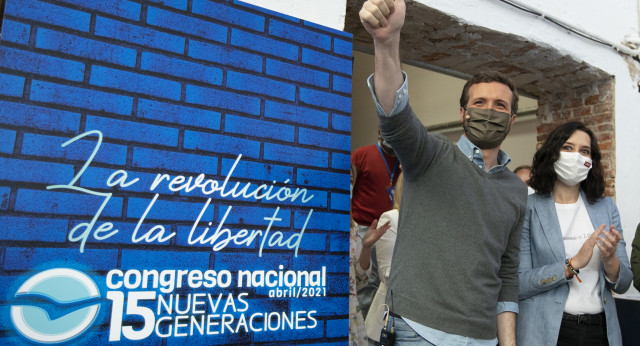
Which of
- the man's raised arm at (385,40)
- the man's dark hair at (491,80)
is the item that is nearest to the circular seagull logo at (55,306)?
the man's raised arm at (385,40)

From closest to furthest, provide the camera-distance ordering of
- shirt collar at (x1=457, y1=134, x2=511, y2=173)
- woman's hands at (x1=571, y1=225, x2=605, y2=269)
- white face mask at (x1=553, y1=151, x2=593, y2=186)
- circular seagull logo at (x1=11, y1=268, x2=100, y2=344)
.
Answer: circular seagull logo at (x1=11, y1=268, x2=100, y2=344)
shirt collar at (x1=457, y1=134, x2=511, y2=173)
woman's hands at (x1=571, y1=225, x2=605, y2=269)
white face mask at (x1=553, y1=151, x2=593, y2=186)

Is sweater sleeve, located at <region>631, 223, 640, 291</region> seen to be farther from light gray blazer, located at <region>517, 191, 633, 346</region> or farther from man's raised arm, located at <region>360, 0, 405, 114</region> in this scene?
man's raised arm, located at <region>360, 0, 405, 114</region>

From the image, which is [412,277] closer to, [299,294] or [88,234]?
[299,294]

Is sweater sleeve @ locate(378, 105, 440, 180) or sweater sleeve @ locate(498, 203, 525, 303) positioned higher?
sweater sleeve @ locate(378, 105, 440, 180)

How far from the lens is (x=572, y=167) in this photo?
2355mm

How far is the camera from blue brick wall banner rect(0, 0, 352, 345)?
151 centimetres

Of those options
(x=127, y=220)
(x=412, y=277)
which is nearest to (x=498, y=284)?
(x=412, y=277)

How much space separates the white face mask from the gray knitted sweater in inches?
36.0

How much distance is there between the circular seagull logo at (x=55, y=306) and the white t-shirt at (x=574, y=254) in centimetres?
199

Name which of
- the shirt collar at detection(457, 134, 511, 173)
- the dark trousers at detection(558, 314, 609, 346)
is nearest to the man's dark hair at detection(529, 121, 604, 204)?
the dark trousers at detection(558, 314, 609, 346)

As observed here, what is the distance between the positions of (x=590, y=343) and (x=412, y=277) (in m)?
1.15

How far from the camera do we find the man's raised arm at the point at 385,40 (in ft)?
4.05

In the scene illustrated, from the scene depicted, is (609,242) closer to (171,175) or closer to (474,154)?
(474,154)

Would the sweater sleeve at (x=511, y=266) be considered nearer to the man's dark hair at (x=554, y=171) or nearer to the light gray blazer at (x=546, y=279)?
the light gray blazer at (x=546, y=279)
